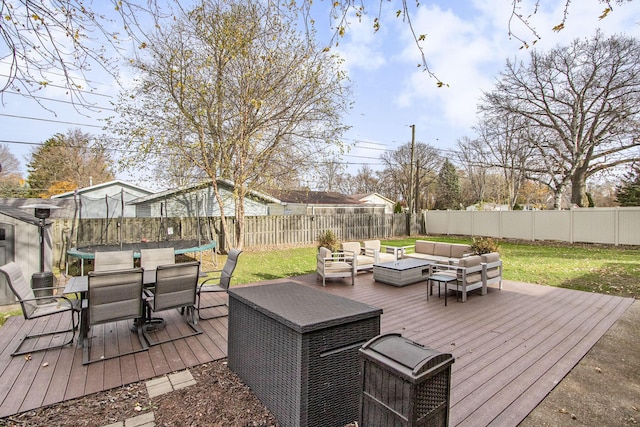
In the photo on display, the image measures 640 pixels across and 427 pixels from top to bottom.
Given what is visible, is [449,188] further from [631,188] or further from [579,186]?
[631,188]

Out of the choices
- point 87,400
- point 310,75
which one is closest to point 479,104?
point 310,75

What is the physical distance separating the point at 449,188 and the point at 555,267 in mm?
23035

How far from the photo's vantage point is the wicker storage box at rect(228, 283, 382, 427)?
200 cm

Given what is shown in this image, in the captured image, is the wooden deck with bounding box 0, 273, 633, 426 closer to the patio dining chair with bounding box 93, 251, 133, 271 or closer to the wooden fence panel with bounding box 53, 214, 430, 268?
the patio dining chair with bounding box 93, 251, 133, 271

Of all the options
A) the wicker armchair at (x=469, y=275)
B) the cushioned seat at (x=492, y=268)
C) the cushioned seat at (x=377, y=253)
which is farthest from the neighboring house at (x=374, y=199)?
the wicker armchair at (x=469, y=275)

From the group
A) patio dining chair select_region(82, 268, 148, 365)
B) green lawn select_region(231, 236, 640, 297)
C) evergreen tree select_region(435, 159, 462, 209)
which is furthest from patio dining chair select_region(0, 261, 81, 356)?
evergreen tree select_region(435, 159, 462, 209)

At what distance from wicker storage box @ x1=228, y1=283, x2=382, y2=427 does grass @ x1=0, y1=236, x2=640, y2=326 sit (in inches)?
178

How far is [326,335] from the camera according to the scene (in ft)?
6.75

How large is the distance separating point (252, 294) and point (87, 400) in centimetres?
153

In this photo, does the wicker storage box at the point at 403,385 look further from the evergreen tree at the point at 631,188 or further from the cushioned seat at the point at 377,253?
the evergreen tree at the point at 631,188

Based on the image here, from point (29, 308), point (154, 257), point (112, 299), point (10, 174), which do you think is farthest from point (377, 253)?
point (10, 174)

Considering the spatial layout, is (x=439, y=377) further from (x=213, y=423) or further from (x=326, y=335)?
(x=213, y=423)

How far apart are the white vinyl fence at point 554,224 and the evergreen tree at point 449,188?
12336mm

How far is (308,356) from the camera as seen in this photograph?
1.97m
